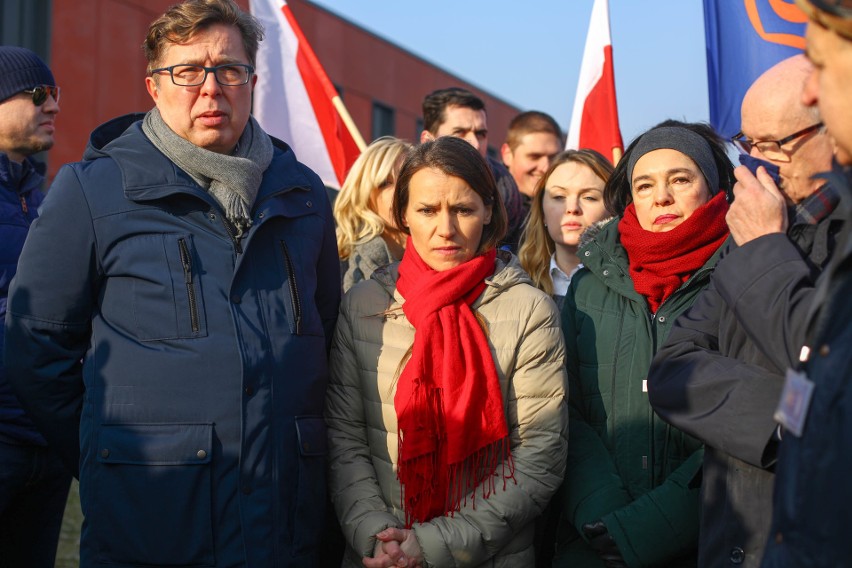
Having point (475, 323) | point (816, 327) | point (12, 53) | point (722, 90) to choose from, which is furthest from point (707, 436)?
point (12, 53)

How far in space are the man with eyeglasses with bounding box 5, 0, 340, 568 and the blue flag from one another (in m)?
2.49

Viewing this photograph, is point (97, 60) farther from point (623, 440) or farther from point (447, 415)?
point (623, 440)

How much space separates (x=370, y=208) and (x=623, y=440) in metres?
2.22

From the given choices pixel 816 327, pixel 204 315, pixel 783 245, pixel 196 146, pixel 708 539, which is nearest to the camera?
pixel 816 327

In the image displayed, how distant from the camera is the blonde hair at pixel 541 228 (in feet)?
14.3

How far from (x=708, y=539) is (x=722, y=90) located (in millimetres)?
2821

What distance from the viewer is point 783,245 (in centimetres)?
229

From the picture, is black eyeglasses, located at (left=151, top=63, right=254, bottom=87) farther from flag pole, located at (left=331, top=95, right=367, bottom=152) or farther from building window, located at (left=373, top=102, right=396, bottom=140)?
building window, located at (left=373, top=102, right=396, bottom=140)

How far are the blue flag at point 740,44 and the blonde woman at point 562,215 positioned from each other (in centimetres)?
72

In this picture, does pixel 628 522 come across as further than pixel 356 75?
No

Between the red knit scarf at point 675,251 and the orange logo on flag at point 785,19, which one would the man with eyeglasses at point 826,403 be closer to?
the red knit scarf at point 675,251

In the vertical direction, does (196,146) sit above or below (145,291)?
above

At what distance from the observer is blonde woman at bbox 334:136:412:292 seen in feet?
15.8

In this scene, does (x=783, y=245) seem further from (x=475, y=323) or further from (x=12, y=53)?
(x=12, y=53)
